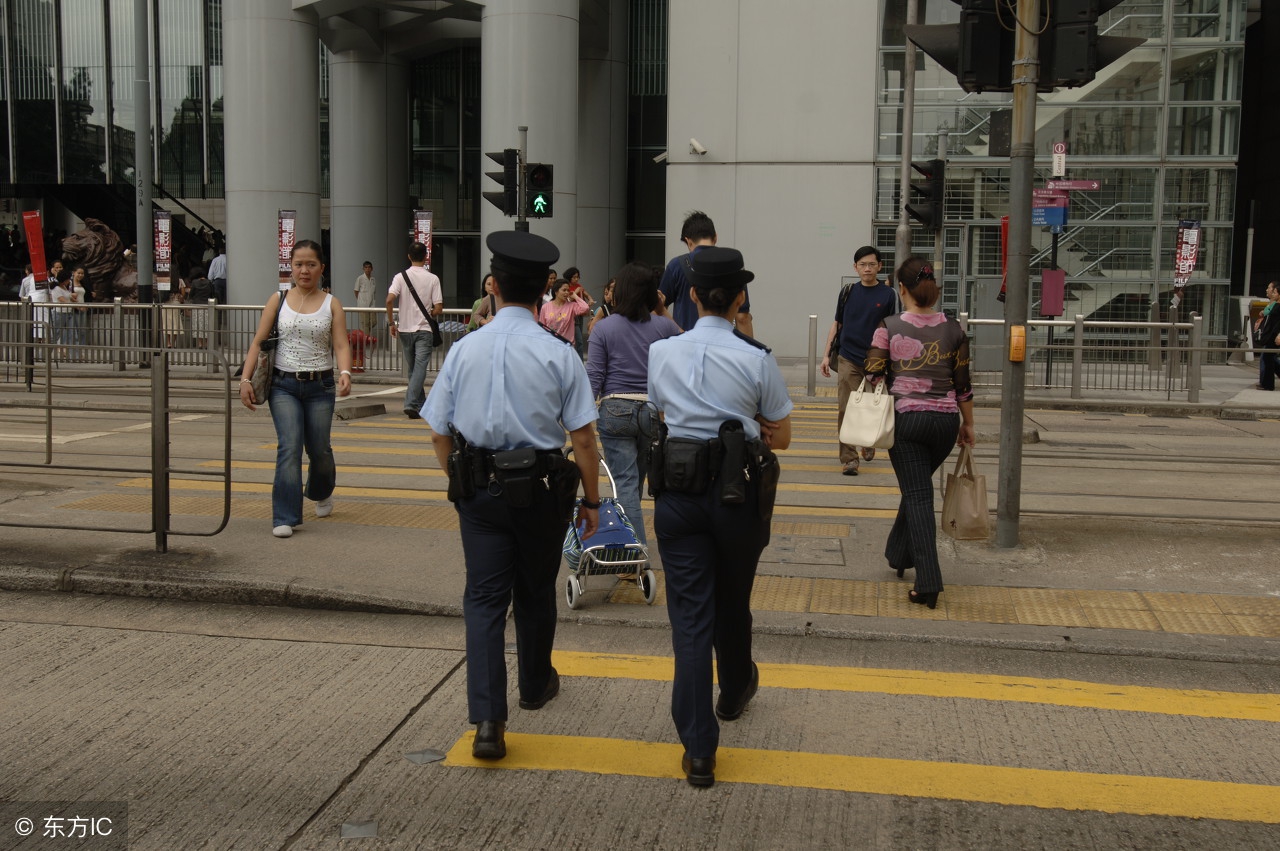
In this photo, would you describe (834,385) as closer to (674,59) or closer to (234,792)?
(674,59)

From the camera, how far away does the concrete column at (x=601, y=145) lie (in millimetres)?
29453

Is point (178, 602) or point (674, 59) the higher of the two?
point (674, 59)

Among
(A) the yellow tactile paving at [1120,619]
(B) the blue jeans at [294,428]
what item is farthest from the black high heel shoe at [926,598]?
(B) the blue jeans at [294,428]

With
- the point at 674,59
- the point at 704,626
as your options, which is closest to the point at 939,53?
the point at 704,626

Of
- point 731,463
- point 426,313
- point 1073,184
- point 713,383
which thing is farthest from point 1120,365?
point 731,463

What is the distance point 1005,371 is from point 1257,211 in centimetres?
3151

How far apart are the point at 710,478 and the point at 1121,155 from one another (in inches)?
892

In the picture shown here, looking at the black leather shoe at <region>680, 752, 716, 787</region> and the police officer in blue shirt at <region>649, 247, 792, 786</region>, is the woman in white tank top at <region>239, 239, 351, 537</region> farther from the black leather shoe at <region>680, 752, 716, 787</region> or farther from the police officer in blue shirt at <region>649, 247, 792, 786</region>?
the black leather shoe at <region>680, 752, 716, 787</region>

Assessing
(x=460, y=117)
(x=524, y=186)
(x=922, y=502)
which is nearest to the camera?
(x=922, y=502)

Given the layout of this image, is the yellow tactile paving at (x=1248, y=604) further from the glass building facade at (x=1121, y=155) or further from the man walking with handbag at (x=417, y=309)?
the glass building facade at (x=1121, y=155)

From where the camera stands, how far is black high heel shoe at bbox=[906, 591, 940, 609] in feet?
20.7

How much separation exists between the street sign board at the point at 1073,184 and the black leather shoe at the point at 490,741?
18351 millimetres

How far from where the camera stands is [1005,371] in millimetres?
7328

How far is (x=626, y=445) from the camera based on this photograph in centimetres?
668
